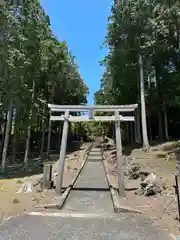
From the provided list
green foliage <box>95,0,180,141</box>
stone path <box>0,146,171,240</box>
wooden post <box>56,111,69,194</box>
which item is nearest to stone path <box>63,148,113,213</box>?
stone path <box>0,146,171,240</box>

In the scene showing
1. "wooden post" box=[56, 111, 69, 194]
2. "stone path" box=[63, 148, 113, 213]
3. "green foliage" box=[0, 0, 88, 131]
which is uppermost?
"green foliage" box=[0, 0, 88, 131]

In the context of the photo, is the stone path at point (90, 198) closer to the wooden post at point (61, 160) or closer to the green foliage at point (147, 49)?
the wooden post at point (61, 160)

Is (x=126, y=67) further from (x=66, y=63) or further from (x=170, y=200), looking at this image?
(x=170, y=200)

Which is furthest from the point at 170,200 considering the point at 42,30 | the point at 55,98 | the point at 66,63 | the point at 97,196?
the point at 55,98

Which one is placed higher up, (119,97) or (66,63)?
(66,63)

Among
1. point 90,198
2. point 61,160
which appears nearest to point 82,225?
point 90,198

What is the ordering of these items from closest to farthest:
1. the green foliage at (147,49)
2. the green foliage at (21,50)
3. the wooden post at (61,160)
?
the wooden post at (61,160) → the green foliage at (21,50) → the green foliage at (147,49)

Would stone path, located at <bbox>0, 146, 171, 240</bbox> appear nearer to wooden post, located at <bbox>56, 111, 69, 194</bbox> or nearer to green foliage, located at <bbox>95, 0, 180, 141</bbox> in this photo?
wooden post, located at <bbox>56, 111, 69, 194</bbox>

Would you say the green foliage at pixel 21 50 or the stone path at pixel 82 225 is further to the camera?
the green foliage at pixel 21 50

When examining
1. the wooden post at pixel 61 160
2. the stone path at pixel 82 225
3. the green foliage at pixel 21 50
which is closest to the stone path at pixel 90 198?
the stone path at pixel 82 225

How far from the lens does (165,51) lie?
2281cm

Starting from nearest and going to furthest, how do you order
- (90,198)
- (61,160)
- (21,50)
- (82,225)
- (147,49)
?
(82,225) → (90,198) → (61,160) → (21,50) → (147,49)

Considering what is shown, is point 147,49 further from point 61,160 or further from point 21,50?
point 61,160

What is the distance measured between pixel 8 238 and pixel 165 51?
2081cm
